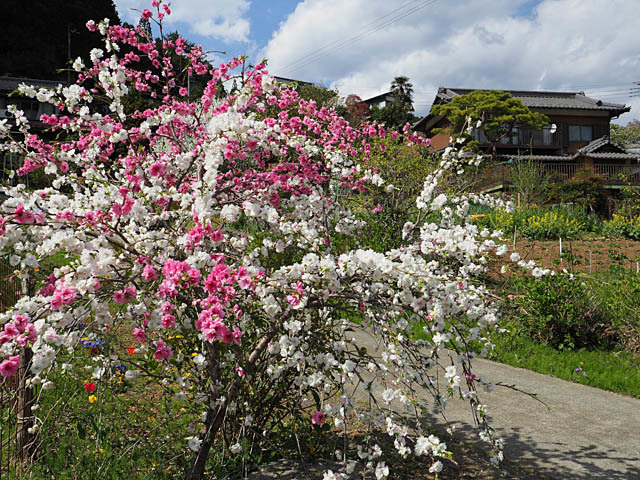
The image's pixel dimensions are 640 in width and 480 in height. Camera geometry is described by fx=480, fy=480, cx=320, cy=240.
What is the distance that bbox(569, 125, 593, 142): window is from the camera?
35.5 meters

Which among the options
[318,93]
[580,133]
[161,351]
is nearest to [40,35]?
[318,93]

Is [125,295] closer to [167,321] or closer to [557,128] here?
[167,321]

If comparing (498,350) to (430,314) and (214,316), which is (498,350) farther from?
(214,316)

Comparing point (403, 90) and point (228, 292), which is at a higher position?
point (403, 90)

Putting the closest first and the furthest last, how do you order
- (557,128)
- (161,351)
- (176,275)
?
1. (176,275)
2. (161,351)
3. (557,128)

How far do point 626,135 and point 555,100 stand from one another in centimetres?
2213

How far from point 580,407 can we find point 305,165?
A: 3.24 meters

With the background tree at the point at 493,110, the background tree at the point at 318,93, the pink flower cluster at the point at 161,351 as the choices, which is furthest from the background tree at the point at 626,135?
the pink flower cluster at the point at 161,351

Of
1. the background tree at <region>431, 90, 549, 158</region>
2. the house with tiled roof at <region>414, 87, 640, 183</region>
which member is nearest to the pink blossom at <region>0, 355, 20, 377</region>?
the background tree at <region>431, 90, 549, 158</region>

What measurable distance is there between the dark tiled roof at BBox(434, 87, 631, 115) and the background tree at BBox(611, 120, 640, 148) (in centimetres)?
1587

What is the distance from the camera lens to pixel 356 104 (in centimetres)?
3709

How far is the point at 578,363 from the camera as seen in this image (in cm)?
534

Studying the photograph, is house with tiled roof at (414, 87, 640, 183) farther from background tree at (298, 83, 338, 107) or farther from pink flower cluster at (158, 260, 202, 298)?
pink flower cluster at (158, 260, 202, 298)

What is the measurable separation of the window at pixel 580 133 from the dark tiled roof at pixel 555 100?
4.68 feet
